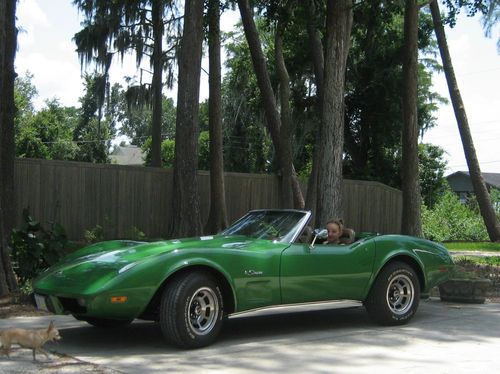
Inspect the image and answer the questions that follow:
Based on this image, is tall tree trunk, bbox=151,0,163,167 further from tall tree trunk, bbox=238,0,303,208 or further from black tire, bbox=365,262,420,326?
black tire, bbox=365,262,420,326

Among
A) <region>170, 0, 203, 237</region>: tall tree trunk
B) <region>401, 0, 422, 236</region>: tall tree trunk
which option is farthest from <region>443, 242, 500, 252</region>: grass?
<region>170, 0, 203, 237</region>: tall tree trunk

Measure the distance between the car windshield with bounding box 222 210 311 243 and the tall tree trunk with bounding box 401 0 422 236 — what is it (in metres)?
10.5

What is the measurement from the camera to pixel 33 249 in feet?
32.2

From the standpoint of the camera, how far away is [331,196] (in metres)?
11.4

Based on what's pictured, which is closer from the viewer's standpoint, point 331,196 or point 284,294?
point 284,294

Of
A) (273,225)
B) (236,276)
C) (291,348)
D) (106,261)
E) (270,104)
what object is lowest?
(291,348)

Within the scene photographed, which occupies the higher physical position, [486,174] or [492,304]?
[486,174]

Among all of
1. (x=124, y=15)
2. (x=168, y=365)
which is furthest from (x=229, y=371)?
(x=124, y=15)

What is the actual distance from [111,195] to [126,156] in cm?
5421

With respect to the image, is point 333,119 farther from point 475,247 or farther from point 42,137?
point 42,137

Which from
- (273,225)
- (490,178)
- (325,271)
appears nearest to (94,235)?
(273,225)

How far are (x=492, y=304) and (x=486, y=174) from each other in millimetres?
52734

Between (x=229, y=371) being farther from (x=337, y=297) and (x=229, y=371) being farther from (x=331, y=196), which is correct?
(x=331, y=196)

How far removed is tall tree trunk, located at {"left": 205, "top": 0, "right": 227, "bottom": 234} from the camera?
1803 cm
